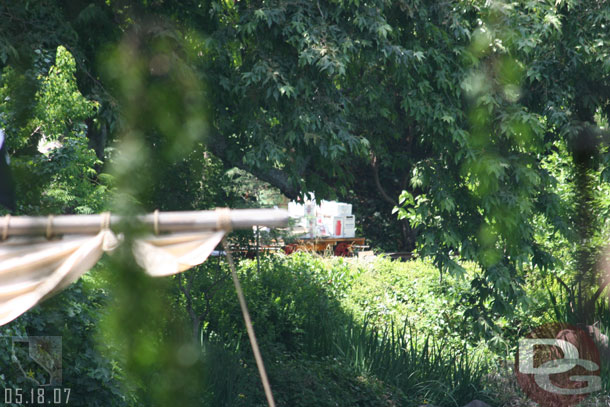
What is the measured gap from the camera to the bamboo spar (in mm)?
3146

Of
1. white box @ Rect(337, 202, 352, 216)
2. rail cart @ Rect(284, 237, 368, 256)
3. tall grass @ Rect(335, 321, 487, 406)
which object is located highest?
white box @ Rect(337, 202, 352, 216)

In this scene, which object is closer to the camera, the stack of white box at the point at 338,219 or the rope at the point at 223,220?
the rope at the point at 223,220

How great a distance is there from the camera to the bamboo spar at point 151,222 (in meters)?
3.15

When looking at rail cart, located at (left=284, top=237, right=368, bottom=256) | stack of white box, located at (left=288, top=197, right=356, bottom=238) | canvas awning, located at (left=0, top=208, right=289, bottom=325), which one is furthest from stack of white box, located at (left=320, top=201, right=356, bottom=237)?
canvas awning, located at (left=0, top=208, right=289, bottom=325)

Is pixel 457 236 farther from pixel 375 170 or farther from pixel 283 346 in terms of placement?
pixel 375 170

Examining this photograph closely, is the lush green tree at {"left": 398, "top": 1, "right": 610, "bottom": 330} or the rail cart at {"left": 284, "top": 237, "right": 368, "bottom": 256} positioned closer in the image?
the lush green tree at {"left": 398, "top": 1, "right": 610, "bottom": 330}

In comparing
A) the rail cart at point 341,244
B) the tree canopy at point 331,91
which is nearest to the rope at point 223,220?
the tree canopy at point 331,91

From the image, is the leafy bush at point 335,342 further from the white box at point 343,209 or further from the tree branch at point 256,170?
the white box at point 343,209

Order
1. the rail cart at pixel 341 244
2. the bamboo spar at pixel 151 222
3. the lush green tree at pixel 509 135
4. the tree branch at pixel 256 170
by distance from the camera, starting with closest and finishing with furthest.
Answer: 1. the bamboo spar at pixel 151 222
2. the lush green tree at pixel 509 135
3. the tree branch at pixel 256 170
4. the rail cart at pixel 341 244

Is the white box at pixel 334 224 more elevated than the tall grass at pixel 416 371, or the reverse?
the white box at pixel 334 224

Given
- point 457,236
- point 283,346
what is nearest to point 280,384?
point 283,346

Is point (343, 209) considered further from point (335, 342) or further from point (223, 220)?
point (223, 220)

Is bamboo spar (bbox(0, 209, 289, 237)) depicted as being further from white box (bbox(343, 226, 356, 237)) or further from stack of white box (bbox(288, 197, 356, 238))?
white box (bbox(343, 226, 356, 237))

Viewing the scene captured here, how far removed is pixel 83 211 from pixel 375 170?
607 inches
